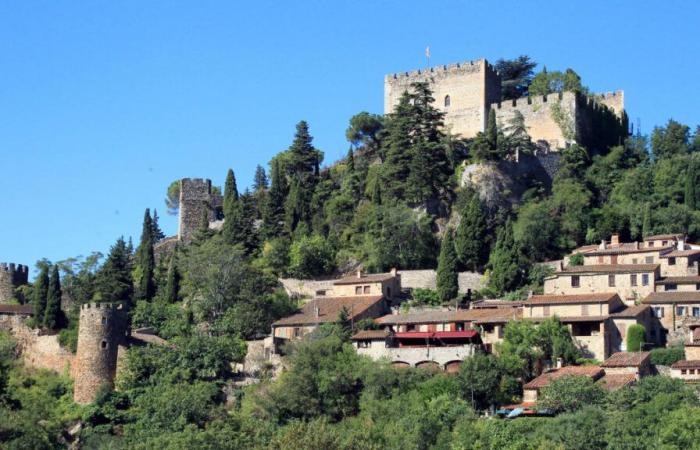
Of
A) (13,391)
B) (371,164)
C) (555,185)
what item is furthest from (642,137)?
(13,391)

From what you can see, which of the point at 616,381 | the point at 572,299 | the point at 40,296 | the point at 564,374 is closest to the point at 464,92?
the point at 572,299

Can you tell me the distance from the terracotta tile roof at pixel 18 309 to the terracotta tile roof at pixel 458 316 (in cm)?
2134

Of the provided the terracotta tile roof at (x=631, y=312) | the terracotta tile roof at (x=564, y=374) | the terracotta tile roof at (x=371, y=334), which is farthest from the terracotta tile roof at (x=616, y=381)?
the terracotta tile roof at (x=371, y=334)

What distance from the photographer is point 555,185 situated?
83125 millimetres

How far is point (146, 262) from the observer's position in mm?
85438

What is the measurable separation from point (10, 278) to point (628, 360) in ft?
140

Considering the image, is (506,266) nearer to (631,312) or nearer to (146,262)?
(631,312)

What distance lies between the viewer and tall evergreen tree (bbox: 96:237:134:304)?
265 feet

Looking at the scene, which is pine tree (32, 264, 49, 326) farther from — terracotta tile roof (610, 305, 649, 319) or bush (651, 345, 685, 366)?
bush (651, 345, 685, 366)

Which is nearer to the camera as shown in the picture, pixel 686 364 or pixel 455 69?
pixel 686 364

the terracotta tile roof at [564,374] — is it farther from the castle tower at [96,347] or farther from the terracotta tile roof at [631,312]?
the castle tower at [96,347]

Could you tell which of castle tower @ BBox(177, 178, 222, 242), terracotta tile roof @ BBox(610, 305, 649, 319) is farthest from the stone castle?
terracotta tile roof @ BBox(610, 305, 649, 319)

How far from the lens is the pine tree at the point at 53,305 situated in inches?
2985

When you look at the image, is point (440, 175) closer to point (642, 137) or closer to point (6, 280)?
point (642, 137)
